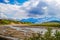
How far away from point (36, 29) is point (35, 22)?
119 mm

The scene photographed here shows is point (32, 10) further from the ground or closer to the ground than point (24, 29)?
further from the ground

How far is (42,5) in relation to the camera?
2.82 metres

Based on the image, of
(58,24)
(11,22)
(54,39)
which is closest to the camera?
(54,39)

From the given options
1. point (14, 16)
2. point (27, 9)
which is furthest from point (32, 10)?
point (14, 16)

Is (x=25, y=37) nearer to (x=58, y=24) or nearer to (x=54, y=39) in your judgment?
(x=58, y=24)

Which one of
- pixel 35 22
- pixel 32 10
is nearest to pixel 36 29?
pixel 35 22

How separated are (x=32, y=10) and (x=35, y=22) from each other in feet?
0.65

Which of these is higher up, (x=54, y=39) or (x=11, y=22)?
(x=11, y=22)

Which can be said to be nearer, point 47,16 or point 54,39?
point 54,39

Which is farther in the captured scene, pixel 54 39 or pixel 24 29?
pixel 24 29

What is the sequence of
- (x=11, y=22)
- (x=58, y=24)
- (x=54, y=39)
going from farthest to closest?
(x=11, y=22), (x=58, y=24), (x=54, y=39)

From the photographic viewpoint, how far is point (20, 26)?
288 cm

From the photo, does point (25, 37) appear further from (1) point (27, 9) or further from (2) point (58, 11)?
(2) point (58, 11)

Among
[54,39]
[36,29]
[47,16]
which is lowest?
[54,39]
